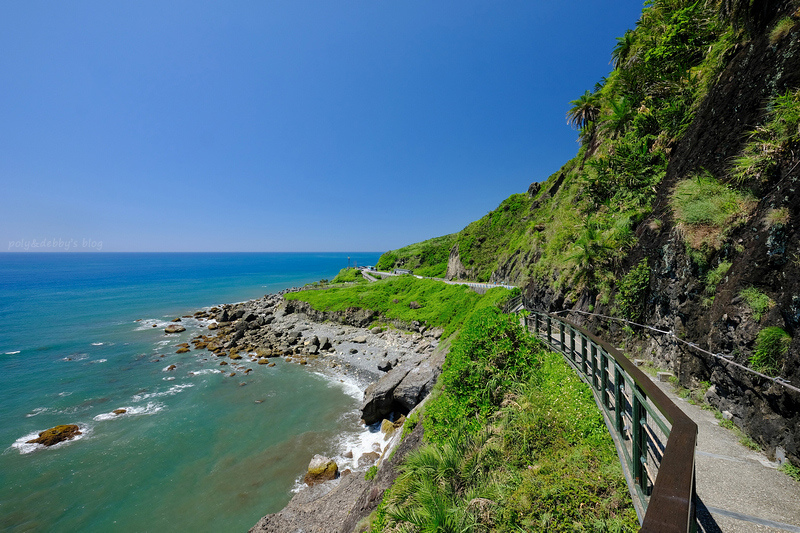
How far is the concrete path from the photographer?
3348 mm

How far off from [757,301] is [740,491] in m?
3.38

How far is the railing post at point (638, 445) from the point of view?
11.5ft

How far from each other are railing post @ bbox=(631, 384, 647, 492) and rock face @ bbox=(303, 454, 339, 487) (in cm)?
1298

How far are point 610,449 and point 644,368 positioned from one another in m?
4.59

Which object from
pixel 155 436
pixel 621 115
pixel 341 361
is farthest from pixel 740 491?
pixel 341 361

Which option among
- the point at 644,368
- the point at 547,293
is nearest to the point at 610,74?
the point at 547,293

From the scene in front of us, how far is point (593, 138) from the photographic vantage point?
21875 mm

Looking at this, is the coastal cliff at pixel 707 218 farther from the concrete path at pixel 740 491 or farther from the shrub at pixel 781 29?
the concrete path at pixel 740 491

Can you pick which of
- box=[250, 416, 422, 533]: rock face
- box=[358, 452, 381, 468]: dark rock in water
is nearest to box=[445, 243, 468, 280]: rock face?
box=[358, 452, 381, 468]: dark rock in water

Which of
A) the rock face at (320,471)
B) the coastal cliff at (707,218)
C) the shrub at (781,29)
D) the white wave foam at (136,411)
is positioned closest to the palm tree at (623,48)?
the coastal cliff at (707,218)

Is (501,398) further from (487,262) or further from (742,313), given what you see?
(487,262)

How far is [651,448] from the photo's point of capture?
4.63m

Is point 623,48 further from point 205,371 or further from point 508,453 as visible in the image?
point 205,371

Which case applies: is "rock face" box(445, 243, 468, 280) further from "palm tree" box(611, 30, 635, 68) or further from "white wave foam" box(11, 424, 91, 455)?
"white wave foam" box(11, 424, 91, 455)
